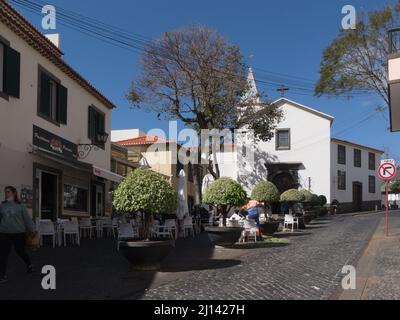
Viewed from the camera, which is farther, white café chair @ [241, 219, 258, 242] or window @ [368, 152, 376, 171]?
window @ [368, 152, 376, 171]

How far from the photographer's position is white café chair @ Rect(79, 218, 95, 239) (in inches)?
726

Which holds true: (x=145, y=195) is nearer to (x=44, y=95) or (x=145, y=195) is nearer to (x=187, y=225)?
(x=44, y=95)

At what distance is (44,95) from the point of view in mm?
17281

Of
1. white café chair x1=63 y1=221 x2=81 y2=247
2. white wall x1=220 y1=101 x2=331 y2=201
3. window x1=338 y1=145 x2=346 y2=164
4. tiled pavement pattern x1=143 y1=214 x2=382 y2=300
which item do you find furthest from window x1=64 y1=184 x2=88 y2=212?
window x1=338 y1=145 x2=346 y2=164

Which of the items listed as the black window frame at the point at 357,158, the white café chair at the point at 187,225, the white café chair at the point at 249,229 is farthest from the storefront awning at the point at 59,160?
the black window frame at the point at 357,158

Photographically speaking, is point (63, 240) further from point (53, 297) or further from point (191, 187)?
point (191, 187)

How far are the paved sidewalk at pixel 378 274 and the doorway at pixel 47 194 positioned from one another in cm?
1031

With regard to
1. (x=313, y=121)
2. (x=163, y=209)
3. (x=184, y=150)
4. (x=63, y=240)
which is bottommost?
(x=63, y=240)

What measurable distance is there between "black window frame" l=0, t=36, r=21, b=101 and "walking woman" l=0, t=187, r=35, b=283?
20.0 feet

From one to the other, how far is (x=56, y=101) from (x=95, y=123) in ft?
13.3

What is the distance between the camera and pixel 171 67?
26.0m

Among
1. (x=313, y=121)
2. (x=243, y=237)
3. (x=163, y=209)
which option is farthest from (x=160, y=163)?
(x=163, y=209)

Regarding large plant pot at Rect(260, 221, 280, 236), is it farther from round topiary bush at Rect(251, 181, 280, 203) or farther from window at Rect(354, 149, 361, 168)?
window at Rect(354, 149, 361, 168)
